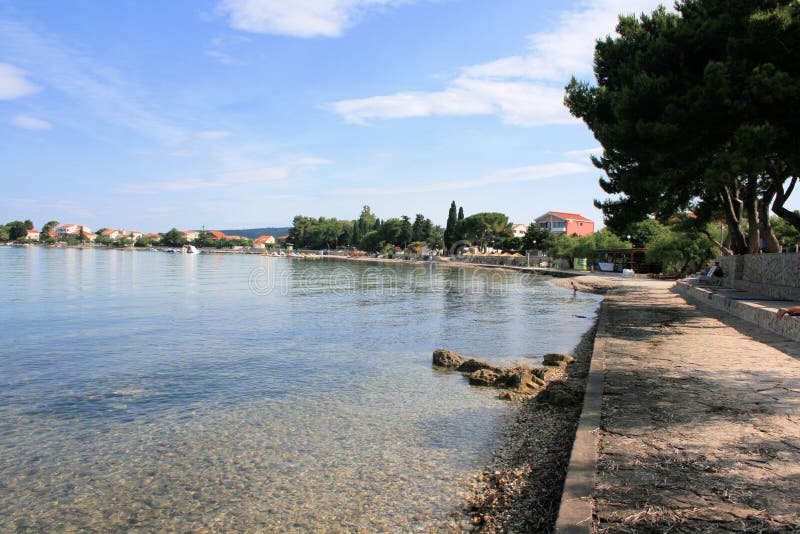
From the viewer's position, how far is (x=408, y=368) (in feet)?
39.7

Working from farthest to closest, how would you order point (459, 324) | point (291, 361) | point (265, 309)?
point (265, 309), point (459, 324), point (291, 361)

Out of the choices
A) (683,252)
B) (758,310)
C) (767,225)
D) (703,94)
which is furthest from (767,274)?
(683,252)

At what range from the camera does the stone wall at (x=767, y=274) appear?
16953mm

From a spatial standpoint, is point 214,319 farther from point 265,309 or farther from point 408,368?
point 408,368

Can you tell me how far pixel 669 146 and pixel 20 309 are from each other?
2555cm

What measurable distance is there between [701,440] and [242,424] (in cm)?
606

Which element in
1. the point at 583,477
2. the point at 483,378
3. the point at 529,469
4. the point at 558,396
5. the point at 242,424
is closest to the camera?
the point at 583,477

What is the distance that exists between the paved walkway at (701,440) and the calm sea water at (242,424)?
67.8 inches

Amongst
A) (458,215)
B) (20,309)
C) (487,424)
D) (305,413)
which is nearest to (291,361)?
(305,413)

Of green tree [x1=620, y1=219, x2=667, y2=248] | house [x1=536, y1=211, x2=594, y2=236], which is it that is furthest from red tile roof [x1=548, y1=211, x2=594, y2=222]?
green tree [x1=620, y1=219, x2=667, y2=248]

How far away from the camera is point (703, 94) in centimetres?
1401

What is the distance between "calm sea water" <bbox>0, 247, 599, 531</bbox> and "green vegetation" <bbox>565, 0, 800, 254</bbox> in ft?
20.3

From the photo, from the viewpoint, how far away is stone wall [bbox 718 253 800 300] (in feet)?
55.6

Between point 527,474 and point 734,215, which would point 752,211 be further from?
point 527,474
